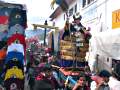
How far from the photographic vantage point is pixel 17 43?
26.0 feet

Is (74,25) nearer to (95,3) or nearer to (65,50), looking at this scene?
(65,50)

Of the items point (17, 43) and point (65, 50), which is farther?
point (65, 50)

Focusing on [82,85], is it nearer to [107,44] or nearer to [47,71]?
[107,44]

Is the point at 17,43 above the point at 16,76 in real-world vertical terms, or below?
above

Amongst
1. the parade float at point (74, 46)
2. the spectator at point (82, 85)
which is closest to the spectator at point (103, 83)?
the spectator at point (82, 85)

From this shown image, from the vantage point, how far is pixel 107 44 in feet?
23.3

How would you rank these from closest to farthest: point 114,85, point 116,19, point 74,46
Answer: point 114,85, point 74,46, point 116,19

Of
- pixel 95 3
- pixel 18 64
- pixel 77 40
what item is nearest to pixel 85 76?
pixel 18 64

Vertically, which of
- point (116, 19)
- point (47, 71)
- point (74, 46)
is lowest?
point (47, 71)

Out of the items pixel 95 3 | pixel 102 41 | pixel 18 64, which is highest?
pixel 95 3

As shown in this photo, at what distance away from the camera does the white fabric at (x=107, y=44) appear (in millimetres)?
6479

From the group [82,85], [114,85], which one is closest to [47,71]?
[82,85]

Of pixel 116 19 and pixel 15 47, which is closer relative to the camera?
pixel 15 47

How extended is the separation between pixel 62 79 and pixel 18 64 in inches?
69.6
